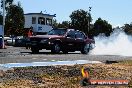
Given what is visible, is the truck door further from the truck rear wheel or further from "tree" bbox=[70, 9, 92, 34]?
"tree" bbox=[70, 9, 92, 34]

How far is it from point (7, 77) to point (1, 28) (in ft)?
84.0

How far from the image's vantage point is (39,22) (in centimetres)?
6950

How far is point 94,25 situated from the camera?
11569 cm

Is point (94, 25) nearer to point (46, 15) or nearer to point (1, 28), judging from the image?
point (46, 15)

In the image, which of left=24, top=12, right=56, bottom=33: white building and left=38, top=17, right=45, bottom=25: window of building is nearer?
left=24, top=12, right=56, bottom=33: white building

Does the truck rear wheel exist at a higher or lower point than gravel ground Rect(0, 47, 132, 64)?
higher

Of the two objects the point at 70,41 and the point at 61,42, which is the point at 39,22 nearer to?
the point at 70,41

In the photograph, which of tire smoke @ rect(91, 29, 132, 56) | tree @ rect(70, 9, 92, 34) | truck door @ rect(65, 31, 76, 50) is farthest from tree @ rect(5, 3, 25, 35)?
truck door @ rect(65, 31, 76, 50)

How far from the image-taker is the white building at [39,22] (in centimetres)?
6812

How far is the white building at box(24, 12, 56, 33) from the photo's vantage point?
68125mm

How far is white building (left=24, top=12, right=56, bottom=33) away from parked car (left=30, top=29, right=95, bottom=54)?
136 feet

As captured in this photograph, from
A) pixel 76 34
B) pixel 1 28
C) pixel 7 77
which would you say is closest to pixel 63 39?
pixel 76 34

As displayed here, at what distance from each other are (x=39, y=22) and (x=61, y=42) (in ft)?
149

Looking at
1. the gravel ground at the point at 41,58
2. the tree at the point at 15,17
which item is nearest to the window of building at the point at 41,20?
the tree at the point at 15,17
